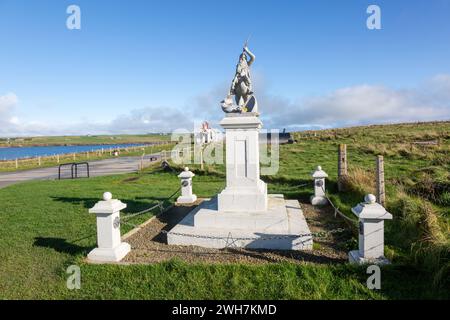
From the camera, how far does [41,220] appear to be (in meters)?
8.47

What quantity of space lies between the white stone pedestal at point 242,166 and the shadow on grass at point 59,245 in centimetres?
287

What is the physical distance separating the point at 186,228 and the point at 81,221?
3.23 meters

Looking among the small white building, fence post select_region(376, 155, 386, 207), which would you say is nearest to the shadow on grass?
fence post select_region(376, 155, 386, 207)

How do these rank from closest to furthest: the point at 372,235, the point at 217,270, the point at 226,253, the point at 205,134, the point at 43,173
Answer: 1. the point at 217,270
2. the point at 372,235
3. the point at 226,253
4. the point at 43,173
5. the point at 205,134

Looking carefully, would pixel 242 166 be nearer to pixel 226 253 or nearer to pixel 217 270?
pixel 226 253

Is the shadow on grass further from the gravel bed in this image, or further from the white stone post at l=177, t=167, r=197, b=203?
the white stone post at l=177, t=167, r=197, b=203

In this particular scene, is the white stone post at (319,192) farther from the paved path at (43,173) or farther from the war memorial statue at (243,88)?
the paved path at (43,173)

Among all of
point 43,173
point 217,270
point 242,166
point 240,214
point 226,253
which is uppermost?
point 242,166

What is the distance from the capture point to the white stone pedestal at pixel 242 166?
7.05 meters

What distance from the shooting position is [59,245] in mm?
6367

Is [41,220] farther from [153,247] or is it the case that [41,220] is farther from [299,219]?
[299,219]

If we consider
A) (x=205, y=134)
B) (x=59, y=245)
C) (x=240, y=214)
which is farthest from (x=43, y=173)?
(x=205, y=134)

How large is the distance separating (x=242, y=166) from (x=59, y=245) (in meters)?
4.00

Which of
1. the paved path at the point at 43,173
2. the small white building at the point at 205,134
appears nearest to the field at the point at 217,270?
the paved path at the point at 43,173
